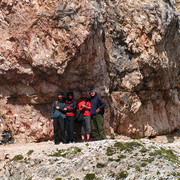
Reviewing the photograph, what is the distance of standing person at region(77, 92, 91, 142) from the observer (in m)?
14.5

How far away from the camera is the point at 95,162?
1141 cm

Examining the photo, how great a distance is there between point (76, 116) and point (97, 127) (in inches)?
38.3

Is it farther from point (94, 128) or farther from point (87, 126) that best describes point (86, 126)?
point (94, 128)

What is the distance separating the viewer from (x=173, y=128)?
22.3 metres

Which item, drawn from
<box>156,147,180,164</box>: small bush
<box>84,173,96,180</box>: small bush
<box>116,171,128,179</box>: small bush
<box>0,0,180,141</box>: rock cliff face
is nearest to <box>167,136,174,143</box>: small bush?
<box>0,0,180,141</box>: rock cliff face

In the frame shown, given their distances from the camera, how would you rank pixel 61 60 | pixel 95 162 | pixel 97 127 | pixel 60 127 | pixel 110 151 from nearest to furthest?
pixel 95 162
pixel 110 151
pixel 97 127
pixel 60 127
pixel 61 60

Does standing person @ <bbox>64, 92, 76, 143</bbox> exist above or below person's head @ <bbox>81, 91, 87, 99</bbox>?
below

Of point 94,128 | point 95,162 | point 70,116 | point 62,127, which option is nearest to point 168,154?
point 95,162

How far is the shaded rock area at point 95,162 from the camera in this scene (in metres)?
10.7

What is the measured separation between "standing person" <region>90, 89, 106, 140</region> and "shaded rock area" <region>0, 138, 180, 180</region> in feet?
6.73

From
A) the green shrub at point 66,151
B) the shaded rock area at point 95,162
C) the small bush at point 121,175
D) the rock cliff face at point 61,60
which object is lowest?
the small bush at point 121,175

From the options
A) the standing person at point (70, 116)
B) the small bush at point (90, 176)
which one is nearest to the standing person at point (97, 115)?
the standing person at point (70, 116)

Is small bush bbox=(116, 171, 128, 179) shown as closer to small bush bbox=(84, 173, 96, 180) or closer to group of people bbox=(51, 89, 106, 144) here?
small bush bbox=(84, 173, 96, 180)

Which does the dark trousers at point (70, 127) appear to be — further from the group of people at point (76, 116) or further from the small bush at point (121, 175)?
the small bush at point (121, 175)
